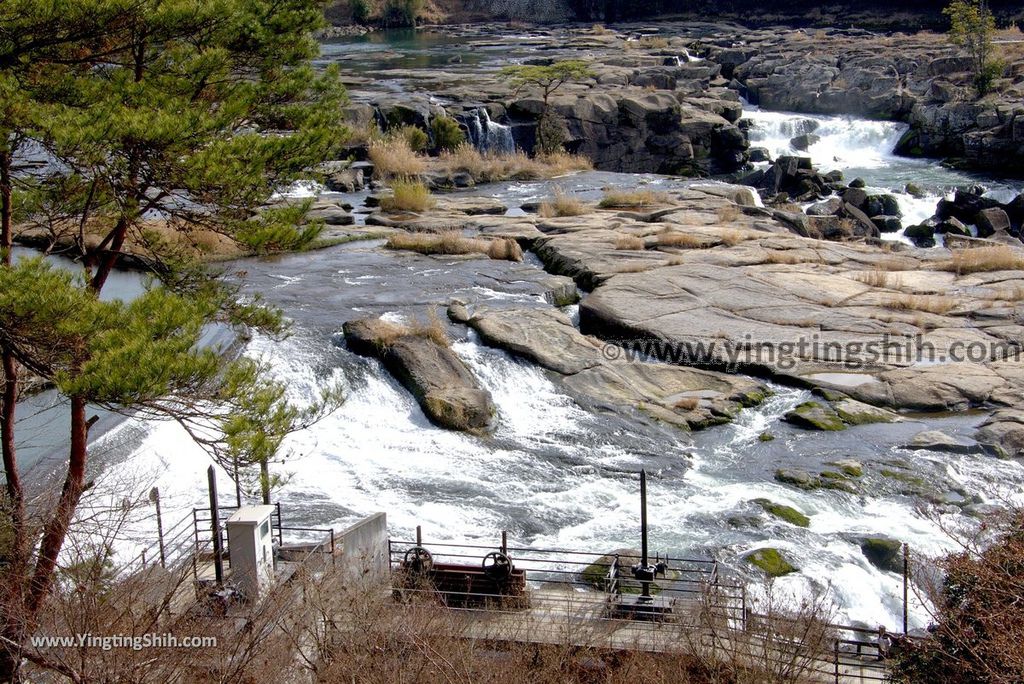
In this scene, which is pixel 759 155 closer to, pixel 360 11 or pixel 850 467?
pixel 850 467

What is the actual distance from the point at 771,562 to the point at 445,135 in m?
28.4

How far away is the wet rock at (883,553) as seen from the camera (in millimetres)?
12797

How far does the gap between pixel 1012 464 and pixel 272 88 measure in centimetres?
1192

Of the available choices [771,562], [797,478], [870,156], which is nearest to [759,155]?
[870,156]

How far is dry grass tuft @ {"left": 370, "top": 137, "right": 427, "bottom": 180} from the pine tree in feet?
75.9

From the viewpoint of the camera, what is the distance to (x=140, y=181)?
9.80 m

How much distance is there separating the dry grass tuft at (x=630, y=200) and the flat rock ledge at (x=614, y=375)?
11508mm

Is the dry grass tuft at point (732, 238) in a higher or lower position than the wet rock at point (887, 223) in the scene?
higher

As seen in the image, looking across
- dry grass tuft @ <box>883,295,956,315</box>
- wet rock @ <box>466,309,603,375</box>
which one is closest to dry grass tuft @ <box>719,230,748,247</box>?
dry grass tuft @ <box>883,295,956,315</box>

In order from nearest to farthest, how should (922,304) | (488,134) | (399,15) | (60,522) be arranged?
1. (60,522)
2. (922,304)
3. (488,134)
4. (399,15)

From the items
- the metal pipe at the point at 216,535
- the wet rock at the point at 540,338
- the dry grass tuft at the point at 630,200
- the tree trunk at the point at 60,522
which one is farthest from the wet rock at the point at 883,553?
the dry grass tuft at the point at 630,200

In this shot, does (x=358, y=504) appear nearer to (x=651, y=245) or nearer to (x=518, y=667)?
(x=518, y=667)

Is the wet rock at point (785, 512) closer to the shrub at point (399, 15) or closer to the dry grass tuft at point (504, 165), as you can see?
the dry grass tuft at point (504, 165)

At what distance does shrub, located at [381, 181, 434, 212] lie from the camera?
29.6 metres
